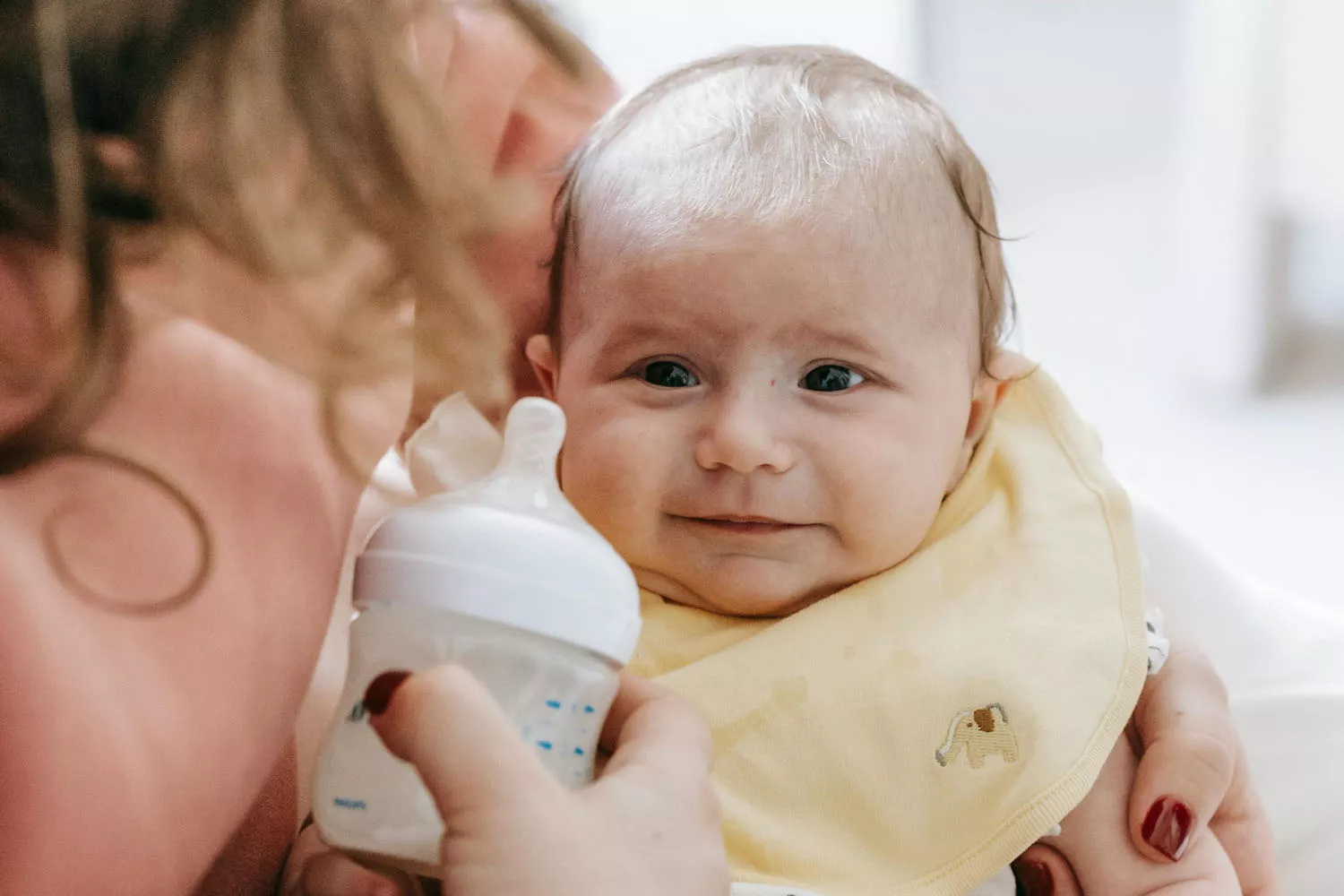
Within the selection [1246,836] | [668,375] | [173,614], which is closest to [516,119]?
[668,375]

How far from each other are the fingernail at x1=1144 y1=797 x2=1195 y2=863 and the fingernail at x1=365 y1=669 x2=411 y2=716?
570 mm

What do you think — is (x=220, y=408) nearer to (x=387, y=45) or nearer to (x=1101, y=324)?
(x=387, y=45)

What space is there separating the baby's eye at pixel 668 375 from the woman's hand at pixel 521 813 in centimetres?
39

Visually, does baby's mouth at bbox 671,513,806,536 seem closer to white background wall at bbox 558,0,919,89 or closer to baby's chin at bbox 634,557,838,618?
baby's chin at bbox 634,557,838,618

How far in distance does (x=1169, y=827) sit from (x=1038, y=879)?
10 cm

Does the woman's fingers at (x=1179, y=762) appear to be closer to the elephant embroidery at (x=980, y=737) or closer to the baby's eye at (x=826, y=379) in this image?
the elephant embroidery at (x=980, y=737)

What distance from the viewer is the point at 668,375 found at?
927mm

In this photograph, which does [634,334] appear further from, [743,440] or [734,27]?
[734,27]

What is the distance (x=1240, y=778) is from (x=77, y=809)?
32.2 inches

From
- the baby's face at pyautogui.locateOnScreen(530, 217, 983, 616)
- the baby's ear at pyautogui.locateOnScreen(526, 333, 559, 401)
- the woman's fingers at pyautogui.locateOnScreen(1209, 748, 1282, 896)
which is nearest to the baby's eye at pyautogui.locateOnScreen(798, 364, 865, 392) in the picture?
the baby's face at pyautogui.locateOnScreen(530, 217, 983, 616)

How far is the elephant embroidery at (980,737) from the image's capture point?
870mm

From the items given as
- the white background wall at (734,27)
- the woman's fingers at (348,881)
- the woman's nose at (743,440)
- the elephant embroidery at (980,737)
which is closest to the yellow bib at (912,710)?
the elephant embroidery at (980,737)

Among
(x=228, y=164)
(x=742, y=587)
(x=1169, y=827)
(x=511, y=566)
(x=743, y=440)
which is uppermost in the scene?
(x=228, y=164)

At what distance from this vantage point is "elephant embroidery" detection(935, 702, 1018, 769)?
87 centimetres
